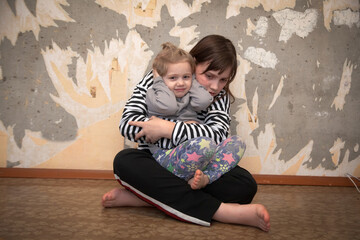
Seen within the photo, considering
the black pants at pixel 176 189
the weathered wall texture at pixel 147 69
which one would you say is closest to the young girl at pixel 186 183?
the black pants at pixel 176 189

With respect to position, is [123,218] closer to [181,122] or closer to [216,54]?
[181,122]

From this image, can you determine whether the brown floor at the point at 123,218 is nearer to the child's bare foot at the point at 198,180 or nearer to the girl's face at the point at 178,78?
the child's bare foot at the point at 198,180

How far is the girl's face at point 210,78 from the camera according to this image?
122 cm

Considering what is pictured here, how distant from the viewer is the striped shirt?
1.09 metres

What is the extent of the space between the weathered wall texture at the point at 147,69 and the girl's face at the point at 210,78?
37 centimetres

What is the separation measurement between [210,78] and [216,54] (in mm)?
94

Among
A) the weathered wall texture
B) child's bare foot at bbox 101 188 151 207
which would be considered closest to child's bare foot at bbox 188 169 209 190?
child's bare foot at bbox 101 188 151 207

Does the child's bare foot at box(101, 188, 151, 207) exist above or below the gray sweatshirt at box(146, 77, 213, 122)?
below

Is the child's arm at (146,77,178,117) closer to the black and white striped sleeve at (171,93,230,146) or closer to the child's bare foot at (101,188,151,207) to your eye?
the black and white striped sleeve at (171,93,230,146)

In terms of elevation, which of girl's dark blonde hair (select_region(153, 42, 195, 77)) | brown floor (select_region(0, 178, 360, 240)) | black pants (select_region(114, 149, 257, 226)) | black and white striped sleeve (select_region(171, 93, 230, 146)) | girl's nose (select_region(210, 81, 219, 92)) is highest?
girl's dark blonde hair (select_region(153, 42, 195, 77))

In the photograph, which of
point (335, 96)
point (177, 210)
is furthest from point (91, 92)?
point (335, 96)

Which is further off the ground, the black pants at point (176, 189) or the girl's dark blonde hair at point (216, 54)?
the girl's dark blonde hair at point (216, 54)

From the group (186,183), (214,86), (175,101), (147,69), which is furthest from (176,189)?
(147,69)

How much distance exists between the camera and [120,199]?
1.13m
